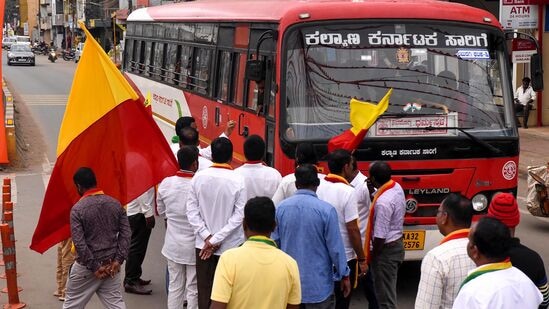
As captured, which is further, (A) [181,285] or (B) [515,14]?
(B) [515,14]

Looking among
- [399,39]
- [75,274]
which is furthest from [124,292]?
[399,39]

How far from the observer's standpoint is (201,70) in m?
12.5

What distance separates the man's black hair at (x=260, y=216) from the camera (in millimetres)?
4961

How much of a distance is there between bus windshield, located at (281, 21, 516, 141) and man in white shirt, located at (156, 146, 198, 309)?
168 cm

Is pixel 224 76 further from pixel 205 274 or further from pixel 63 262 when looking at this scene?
pixel 205 274

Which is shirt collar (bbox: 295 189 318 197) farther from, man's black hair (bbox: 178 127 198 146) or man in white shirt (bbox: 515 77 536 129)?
man in white shirt (bbox: 515 77 536 129)

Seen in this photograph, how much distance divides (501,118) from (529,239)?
3.35 m

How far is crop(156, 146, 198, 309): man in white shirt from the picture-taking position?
7.31 metres

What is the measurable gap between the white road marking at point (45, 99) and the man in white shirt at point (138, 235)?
2440cm

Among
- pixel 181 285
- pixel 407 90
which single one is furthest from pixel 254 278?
pixel 407 90

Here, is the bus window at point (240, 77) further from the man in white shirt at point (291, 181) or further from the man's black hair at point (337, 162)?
the man's black hair at point (337, 162)

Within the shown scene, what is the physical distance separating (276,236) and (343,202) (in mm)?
793

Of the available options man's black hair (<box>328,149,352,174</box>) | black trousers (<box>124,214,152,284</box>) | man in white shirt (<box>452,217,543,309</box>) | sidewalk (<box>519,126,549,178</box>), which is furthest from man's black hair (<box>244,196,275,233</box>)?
sidewalk (<box>519,126,549,178</box>)

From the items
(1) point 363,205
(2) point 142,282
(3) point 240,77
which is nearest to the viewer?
(1) point 363,205
